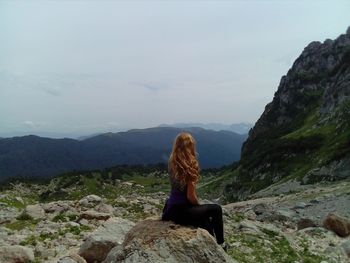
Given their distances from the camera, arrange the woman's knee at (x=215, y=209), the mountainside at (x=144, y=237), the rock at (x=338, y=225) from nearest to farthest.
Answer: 1. the mountainside at (x=144, y=237)
2. the woman's knee at (x=215, y=209)
3. the rock at (x=338, y=225)

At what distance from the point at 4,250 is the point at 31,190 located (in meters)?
172

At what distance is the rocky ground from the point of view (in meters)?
13.5

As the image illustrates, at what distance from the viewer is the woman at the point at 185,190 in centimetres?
1394

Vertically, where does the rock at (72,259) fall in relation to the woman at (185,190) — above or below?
below

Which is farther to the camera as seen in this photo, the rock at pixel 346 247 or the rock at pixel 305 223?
the rock at pixel 305 223

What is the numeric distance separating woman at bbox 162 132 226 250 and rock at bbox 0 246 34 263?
257 inches

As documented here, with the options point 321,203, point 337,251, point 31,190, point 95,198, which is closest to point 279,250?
point 337,251

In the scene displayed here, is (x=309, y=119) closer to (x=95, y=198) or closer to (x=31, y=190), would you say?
(x=31, y=190)

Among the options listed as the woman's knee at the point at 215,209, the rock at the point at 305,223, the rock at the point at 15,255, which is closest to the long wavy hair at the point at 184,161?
the woman's knee at the point at 215,209

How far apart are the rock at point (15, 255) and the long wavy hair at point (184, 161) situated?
751 cm

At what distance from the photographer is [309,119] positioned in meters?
172

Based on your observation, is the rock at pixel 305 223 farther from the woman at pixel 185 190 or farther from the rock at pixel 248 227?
the woman at pixel 185 190

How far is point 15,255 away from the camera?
17.4 m

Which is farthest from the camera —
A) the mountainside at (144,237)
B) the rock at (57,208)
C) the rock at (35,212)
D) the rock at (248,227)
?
the rock at (57,208)
